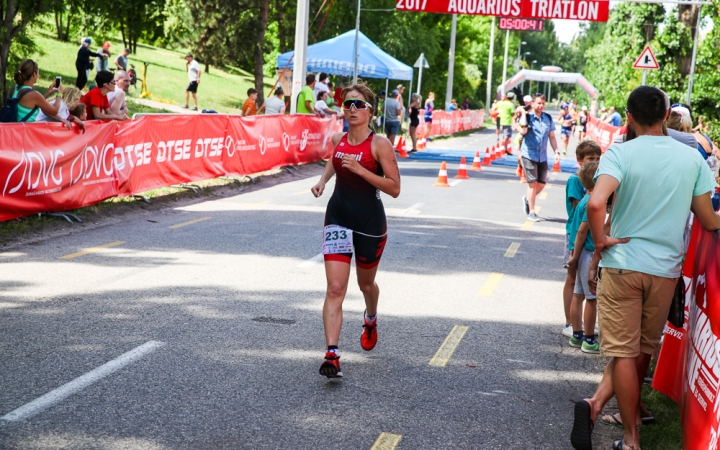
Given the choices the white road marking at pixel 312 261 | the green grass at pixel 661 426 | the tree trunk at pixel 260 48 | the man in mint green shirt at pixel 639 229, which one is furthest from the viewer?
the tree trunk at pixel 260 48

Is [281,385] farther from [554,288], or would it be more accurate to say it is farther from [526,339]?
[554,288]

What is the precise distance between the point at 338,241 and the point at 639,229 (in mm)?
2050

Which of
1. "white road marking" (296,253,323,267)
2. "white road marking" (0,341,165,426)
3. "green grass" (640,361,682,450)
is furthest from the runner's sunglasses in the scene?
"white road marking" (296,253,323,267)

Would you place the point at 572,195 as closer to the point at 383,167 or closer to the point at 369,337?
the point at 383,167

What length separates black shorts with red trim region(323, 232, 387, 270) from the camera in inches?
231

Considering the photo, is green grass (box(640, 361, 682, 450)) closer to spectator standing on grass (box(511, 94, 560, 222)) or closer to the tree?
spectator standing on grass (box(511, 94, 560, 222))

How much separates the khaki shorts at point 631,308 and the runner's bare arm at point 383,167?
1635mm

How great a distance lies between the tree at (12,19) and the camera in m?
18.3

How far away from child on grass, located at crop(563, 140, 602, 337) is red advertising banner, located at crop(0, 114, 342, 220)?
21.9 ft

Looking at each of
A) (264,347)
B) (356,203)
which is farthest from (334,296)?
(264,347)

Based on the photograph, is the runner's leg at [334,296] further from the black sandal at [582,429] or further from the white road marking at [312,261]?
the white road marking at [312,261]

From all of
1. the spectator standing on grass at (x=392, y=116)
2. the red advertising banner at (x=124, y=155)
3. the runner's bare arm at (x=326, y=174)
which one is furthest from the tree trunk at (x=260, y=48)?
the runner's bare arm at (x=326, y=174)

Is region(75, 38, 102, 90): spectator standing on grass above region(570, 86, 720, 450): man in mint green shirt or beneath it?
above

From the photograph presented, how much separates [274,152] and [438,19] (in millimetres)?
48103
